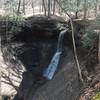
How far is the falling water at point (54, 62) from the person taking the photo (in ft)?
71.2

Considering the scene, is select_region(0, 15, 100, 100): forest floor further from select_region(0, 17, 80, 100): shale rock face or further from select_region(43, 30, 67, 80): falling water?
select_region(43, 30, 67, 80): falling water

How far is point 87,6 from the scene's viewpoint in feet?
87.1

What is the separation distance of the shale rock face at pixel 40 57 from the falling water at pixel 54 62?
37cm

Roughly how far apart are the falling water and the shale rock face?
368mm

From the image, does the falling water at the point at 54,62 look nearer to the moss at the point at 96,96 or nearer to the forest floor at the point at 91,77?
the forest floor at the point at 91,77

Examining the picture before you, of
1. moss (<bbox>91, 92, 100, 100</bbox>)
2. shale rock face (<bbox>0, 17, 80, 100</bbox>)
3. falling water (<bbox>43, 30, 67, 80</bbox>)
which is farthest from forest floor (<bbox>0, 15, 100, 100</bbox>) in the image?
falling water (<bbox>43, 30, 67, 80</bbox>)

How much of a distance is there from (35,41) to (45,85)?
6638 mm

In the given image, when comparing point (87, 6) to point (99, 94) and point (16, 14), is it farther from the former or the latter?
point (99, 94)

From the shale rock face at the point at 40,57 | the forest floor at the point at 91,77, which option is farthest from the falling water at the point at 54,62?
the forest floor at the point at 91,77

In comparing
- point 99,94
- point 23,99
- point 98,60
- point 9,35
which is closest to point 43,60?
point 9,35

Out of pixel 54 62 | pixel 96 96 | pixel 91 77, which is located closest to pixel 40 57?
pixel 54 62

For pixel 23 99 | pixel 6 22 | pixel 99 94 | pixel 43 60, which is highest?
pixel 6 22

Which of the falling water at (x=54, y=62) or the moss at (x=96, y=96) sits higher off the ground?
the moss at (x=96, y=96)

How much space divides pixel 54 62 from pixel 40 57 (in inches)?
80.7
